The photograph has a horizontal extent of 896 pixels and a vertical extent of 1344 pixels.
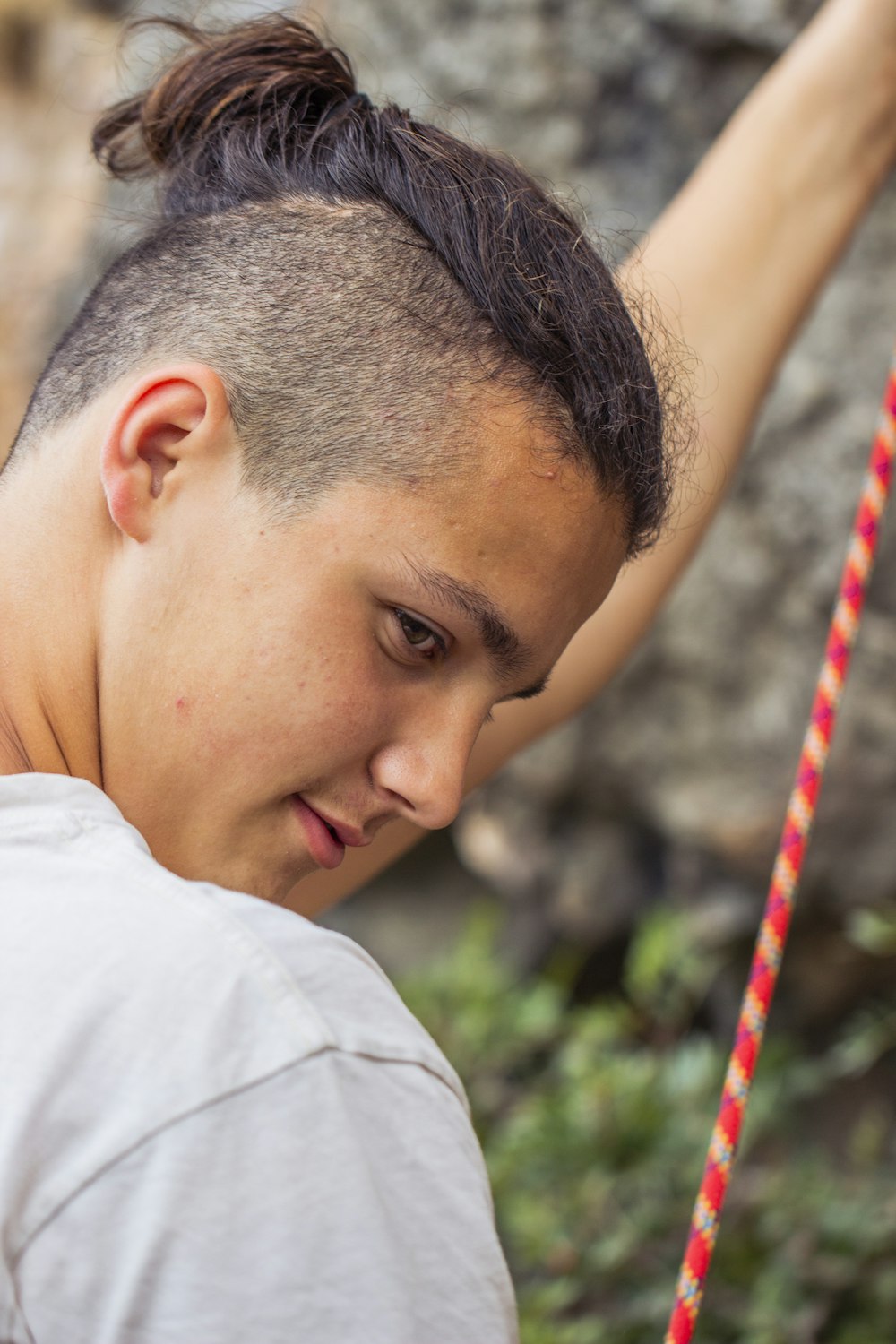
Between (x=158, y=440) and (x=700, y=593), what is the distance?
1.67 meters

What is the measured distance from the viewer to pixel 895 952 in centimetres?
240

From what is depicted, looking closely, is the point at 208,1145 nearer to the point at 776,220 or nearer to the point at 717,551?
the point at 776,220

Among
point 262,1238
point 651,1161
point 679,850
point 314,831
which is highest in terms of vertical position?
point 314,831

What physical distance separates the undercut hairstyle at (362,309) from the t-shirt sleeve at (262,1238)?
393 mm

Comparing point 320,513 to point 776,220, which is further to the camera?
point 776,220

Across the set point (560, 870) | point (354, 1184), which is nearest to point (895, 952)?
point (560, 870)

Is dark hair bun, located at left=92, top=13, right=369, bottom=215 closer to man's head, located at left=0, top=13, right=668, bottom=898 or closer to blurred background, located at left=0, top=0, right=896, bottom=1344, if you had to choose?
man's head, located at left=0, top=13, right=668, bottom=898

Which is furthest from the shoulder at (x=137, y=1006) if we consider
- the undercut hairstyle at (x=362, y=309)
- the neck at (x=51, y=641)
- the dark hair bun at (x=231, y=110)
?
the dark hair bun at (x=231, y=110)

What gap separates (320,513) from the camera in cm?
84

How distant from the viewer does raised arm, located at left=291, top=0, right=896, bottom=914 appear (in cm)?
135

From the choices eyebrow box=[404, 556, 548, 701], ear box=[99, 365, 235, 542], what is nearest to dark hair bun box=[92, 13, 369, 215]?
ear box=[99, 365, 235, 542]

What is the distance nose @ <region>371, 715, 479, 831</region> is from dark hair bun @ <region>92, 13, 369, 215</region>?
0.44m

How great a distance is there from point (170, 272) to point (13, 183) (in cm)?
252

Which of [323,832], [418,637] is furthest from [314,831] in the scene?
[418,637]
